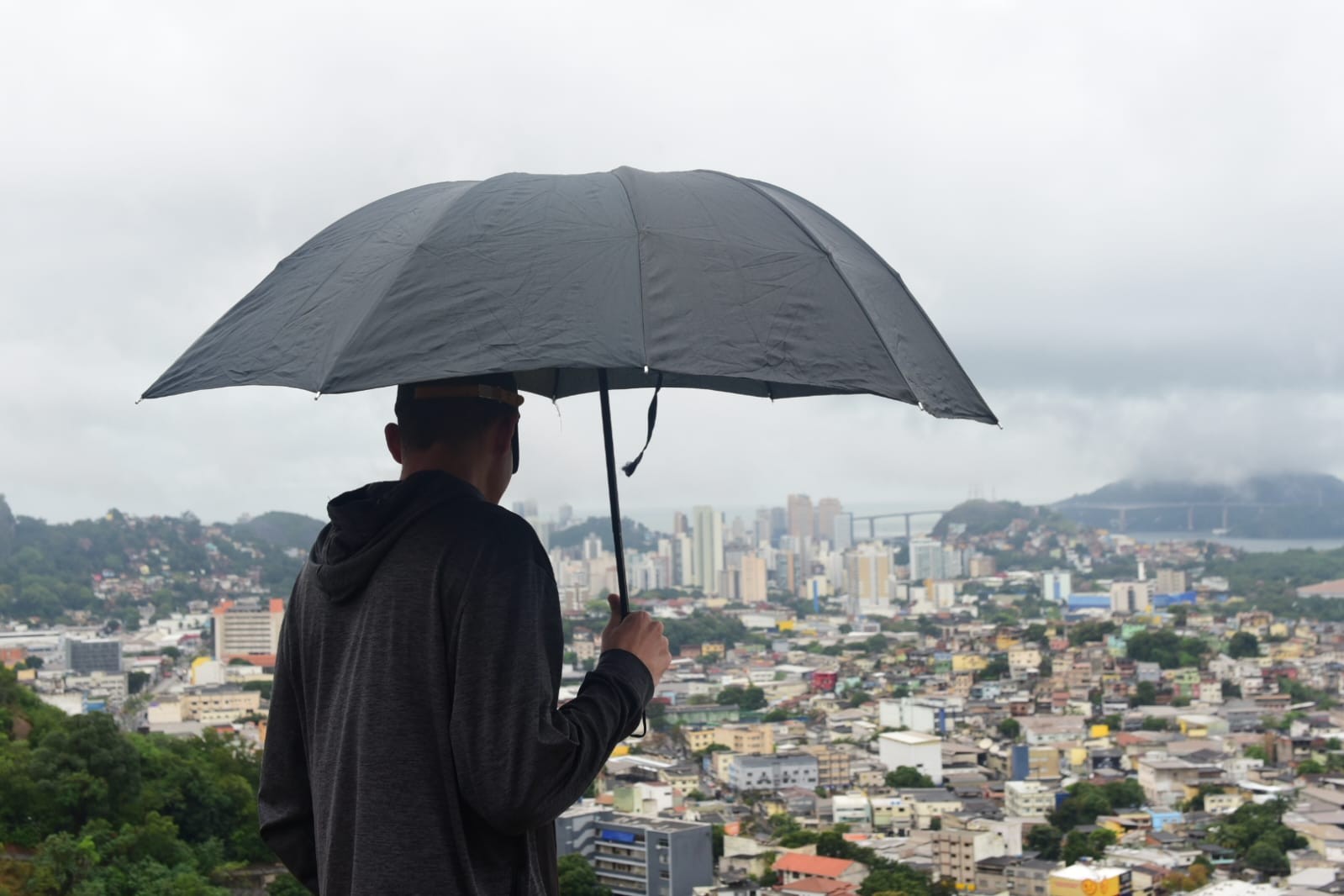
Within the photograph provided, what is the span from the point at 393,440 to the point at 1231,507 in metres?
104

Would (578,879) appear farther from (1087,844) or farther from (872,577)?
(872,577)

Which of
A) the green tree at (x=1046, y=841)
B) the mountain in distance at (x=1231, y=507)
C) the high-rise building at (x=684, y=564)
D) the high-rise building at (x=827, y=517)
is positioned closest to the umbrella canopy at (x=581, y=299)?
the green tree at (x=1046, y=841)

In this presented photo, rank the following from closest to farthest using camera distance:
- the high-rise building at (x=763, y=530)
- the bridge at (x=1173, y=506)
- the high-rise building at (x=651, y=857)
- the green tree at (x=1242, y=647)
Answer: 1. the high-rise building at (x=651, y=857)
2. the green tree at (x=1242, y=647)
3. the high-rise building at (x=763, y=530)
4. the bridge at (x=1173, y=506)

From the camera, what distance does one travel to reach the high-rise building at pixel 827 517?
303ft

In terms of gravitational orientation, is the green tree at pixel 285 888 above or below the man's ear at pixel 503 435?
below

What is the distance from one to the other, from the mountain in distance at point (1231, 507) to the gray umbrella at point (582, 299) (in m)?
93.8

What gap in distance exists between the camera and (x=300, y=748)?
42.9 inches

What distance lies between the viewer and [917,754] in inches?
1046

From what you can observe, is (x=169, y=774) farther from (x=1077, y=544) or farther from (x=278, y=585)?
(x=1077, y=544)

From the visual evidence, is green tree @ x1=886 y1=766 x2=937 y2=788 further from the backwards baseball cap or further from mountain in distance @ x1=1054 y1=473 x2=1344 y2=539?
mountain in distance @ x1=1054 y1=473 x2=1344 y2=539

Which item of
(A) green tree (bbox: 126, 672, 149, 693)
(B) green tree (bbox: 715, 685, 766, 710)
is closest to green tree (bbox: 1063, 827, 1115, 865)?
(B) green tree (bbox: 715, 685, 766, 710)

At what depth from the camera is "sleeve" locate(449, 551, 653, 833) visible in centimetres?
90

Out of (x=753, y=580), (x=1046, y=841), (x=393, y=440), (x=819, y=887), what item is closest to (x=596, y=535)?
(x=753, y=580)

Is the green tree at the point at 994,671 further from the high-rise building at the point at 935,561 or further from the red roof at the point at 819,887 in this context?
the high-rise building at the point at 935,561
